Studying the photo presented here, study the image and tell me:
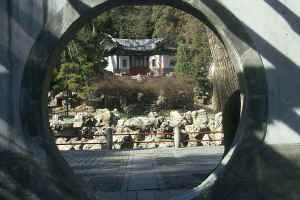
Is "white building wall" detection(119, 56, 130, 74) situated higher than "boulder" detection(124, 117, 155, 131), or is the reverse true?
"white building wall" detection(119, 56, 130, 74)

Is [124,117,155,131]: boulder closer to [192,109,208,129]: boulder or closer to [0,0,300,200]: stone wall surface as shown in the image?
[192,109,208,129]: boulder

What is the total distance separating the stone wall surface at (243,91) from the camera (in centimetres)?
359

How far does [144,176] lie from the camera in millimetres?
6215

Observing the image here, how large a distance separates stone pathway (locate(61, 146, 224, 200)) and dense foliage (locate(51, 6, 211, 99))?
12776 millimetres

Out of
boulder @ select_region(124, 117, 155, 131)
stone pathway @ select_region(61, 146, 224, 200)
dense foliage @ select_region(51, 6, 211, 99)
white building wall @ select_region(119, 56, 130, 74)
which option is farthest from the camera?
white building wall @ select_region(119, 56, 130, 74)

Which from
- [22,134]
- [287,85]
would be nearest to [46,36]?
[22,134]

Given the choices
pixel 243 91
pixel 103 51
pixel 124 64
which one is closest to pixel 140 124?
pixel 103 51

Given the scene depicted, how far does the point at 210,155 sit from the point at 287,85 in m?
5.19

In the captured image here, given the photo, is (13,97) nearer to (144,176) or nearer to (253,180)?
(253,180)

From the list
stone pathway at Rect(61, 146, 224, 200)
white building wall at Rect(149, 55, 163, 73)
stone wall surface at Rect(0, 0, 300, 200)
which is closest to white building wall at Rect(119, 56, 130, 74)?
white building wall at Rect(149, 55, 163, 73)

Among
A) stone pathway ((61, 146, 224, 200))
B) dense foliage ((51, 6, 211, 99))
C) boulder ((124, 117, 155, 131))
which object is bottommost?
stone pathway ((61, 146, 224, 200))

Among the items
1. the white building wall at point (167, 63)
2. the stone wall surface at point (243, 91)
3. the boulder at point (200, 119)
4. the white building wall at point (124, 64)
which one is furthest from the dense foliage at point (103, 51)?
the stone wall surface at point (243, 91)

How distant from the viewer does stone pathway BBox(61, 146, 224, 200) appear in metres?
5.00

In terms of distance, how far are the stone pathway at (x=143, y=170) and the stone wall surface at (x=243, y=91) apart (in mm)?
867
